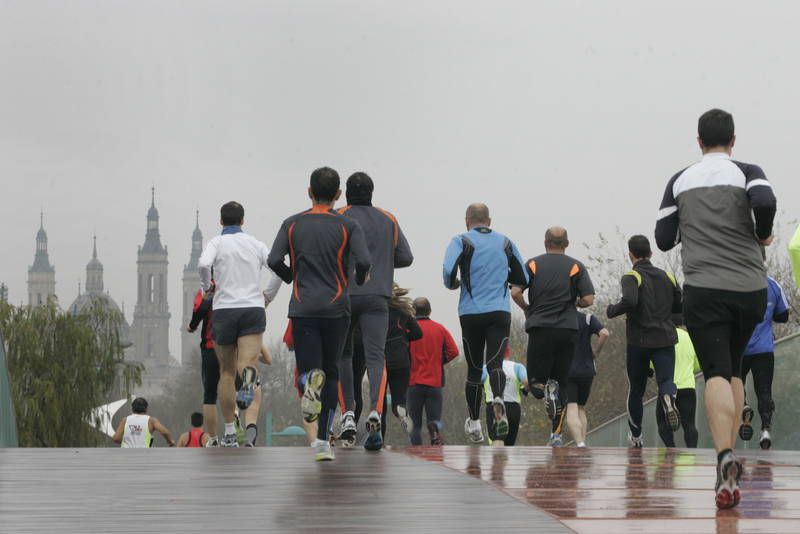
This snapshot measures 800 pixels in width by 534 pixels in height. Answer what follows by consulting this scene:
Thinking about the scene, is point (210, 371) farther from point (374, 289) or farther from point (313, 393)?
point (313, 393)

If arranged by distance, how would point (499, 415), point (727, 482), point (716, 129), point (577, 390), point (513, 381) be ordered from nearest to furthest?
1. point (727, 482)
2. point (716, 129)
3. point (499, 415)
4. point (577, 390)
5. point (513, 381)

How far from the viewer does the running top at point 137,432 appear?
1792cm

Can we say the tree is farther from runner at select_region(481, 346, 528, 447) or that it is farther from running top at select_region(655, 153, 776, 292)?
running top at select_region(655, 153, 776, 292)

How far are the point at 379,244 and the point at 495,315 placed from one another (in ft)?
6.29

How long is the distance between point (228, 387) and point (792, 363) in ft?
17.7

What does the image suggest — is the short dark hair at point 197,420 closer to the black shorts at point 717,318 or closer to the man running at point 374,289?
the man running at point 374,289

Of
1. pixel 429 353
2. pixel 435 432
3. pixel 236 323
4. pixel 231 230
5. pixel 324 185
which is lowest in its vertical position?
pixel 435 432

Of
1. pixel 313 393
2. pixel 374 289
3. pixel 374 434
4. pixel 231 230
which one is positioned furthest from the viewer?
pixel 231 230

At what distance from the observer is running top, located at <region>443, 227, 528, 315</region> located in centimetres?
1238

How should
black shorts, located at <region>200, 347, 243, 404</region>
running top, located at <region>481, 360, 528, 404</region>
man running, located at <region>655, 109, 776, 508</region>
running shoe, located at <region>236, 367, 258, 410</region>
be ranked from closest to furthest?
man running, located at <region>655, 109, 776, 508</region>
running shoe, located at <region>236, 367, 258, 410</region>
black shorts, located at <region>200, 347, 243, 404</region>
running top, located at <region>481, 360, 528, 404</region>

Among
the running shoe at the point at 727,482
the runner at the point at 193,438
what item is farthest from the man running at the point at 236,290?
the runner at the point at 193,438

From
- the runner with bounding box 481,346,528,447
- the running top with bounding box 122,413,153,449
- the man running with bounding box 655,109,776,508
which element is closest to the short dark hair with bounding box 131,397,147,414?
the running top with bounding box 122,413,153,449

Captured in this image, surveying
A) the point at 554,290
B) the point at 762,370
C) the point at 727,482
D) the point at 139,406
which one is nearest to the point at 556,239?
the point at 554,290

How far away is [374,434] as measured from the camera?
1055 centimetres
